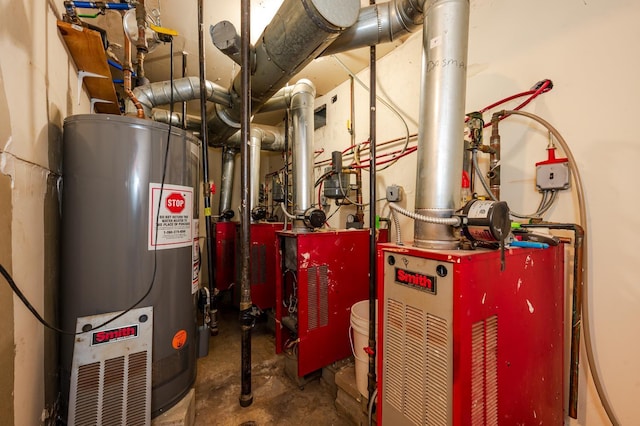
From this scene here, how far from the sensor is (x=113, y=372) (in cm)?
98

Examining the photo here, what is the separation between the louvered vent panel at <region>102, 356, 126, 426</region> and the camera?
0.96 metres

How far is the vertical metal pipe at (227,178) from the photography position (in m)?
3.88

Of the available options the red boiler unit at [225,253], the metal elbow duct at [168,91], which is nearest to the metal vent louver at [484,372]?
the metal elbow duct at [168,91]

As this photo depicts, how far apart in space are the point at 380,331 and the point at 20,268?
121cm

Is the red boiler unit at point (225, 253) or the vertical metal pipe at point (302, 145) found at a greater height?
the vertical metal pipe at point (302, 145)

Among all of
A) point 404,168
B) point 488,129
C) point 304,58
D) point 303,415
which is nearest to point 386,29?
point 304,58

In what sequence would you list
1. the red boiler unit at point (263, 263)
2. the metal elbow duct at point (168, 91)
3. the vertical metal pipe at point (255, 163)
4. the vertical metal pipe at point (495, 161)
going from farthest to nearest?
1. the vertical metal pipe at point (255, 163)
2. the red boiler unit at point (263, 263)
3. the metal elbow duct at point (168, 91)
4. the vertical metal pipe at point (495, 161)

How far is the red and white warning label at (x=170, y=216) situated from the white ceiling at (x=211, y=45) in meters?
1.40

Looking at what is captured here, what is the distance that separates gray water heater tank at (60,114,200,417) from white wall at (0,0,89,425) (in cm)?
6

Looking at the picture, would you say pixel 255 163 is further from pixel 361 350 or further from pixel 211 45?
pixel 361 350

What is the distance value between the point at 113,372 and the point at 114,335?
14 centimetres

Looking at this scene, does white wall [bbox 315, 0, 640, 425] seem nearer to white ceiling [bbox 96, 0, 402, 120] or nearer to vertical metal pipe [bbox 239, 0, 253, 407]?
white ceiling [bbox 96, 0, 402, 120]

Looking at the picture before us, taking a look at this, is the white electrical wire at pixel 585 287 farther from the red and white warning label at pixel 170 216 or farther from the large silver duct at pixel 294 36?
the red and white warning label at pixel 170 216

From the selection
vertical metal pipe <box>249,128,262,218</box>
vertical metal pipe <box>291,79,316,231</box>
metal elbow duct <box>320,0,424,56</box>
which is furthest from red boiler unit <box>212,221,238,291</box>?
metal elbow duct <box>320,0,424,56</box>
